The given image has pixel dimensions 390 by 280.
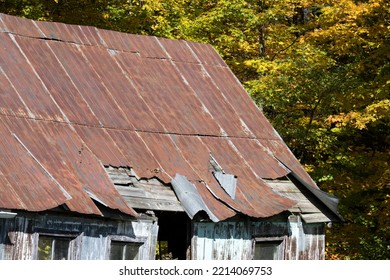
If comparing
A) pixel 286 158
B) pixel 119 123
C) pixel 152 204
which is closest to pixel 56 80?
pixel 119 123

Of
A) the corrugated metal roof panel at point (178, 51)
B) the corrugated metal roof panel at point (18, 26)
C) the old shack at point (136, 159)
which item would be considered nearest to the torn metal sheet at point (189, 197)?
Result: the old shack at point (136, 159)

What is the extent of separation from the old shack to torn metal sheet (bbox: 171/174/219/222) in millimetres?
30

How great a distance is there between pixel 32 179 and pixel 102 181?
160 cm

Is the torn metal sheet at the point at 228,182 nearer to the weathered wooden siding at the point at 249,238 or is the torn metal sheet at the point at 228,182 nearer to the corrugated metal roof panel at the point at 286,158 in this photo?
the weathered wooden siding at the point at 249,238

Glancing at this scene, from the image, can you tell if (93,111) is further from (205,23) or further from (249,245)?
(205,23)

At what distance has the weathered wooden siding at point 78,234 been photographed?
19.4m

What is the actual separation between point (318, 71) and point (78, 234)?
13.0 meters

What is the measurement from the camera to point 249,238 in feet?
76.6

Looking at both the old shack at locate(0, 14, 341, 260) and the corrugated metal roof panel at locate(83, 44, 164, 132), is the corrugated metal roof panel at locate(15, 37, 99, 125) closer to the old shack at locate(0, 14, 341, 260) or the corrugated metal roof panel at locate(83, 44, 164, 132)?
the old shack at locate(0, 14, 341, 260)

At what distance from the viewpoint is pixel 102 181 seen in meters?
21.0

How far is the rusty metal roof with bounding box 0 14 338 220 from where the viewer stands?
20438 mm

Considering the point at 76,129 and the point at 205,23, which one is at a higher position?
the point at 205,23
